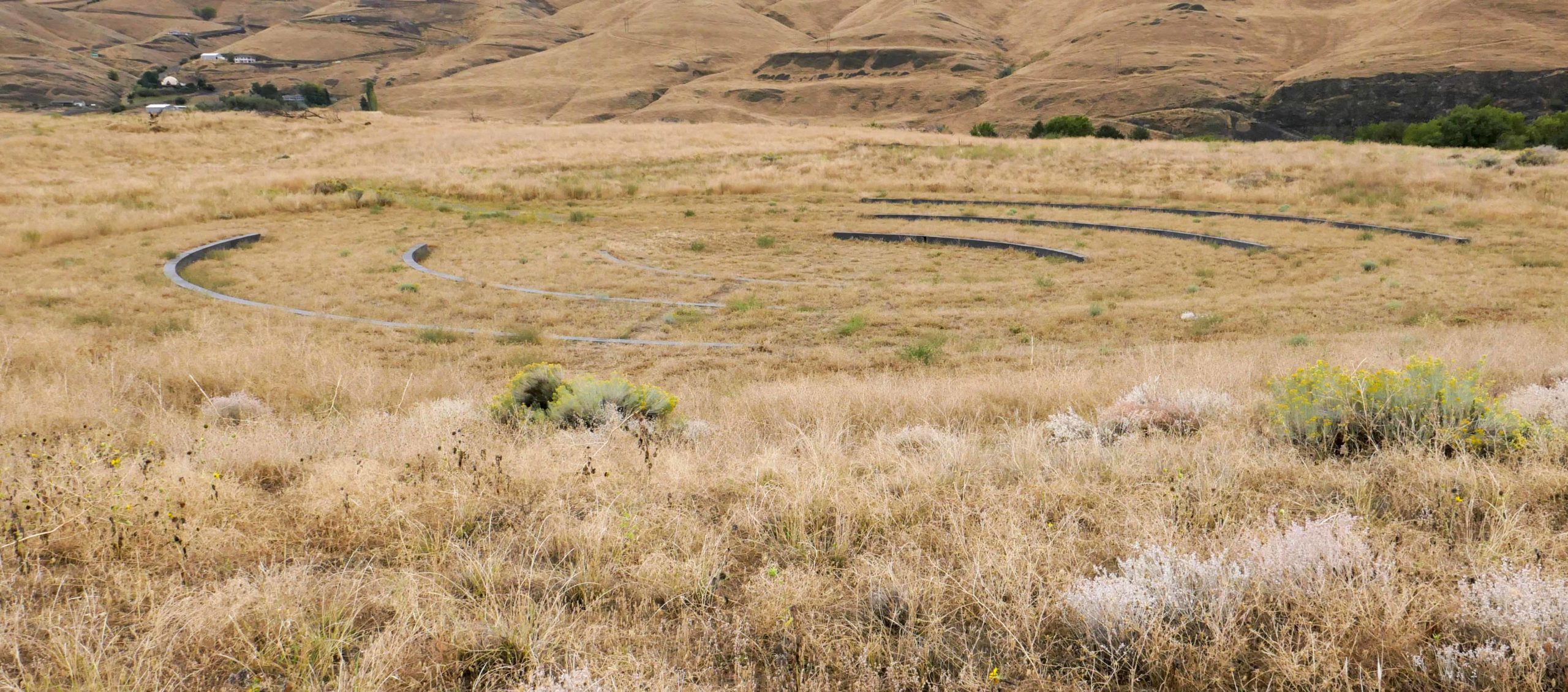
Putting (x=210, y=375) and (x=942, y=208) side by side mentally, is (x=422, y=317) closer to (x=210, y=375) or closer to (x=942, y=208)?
(x=210, y=375)

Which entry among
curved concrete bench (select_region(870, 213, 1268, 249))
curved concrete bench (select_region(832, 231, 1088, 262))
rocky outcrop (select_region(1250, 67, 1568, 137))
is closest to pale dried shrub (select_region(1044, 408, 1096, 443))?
curved concrete bench (select_region(832, 231, 1088, 262))

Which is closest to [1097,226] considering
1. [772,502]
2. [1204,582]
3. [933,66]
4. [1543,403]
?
[1543,403]

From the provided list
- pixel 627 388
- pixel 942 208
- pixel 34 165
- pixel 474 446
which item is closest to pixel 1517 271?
pixel 942 208

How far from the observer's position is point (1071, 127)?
63.6 metres

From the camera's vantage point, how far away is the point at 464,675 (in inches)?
114

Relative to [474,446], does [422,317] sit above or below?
below

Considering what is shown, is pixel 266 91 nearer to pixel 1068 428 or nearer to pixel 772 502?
pixel 1068 428

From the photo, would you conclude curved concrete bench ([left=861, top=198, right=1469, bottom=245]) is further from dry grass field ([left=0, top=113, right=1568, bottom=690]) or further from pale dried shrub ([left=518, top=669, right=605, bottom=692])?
pale dried shrub ([left=518, top=669, right=605, bottom=692])

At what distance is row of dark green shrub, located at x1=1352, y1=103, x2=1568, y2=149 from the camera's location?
177ft

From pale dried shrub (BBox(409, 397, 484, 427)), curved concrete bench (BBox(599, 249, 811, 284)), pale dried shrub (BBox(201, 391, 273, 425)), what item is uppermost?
pale dried shrub (BBox(409, 397, 484, 427))

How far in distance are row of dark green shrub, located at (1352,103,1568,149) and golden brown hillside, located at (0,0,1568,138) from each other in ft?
157

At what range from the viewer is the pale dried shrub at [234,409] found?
267 inches

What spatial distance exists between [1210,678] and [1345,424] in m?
3.12

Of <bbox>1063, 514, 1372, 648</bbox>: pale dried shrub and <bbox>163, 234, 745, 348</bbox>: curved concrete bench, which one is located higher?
<bbox>1063, 514, 1372, 648</bbox>: pale dried shrub
